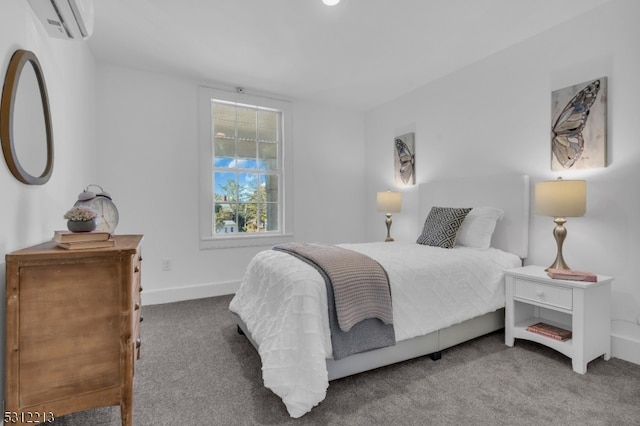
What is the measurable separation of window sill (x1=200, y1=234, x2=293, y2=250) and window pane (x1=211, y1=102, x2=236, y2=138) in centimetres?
132

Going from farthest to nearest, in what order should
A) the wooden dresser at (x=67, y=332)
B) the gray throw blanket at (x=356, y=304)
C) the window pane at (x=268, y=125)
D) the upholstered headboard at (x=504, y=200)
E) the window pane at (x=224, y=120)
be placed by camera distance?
the window pane at (x=268, y=125), the window pane at (x=224, y=120), the upholstered headboard at (x=504, y=200), the gray throw blanket at (x=356, y=304), the wooden dresser at (x=67, y=332)

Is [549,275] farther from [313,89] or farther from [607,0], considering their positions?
[313,89]

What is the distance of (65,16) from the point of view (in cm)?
165

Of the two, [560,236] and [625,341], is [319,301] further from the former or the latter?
[625,341]

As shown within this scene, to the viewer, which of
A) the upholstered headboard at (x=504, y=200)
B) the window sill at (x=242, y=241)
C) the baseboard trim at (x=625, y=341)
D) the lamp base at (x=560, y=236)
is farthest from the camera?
the window sill at (x=242, y=241)

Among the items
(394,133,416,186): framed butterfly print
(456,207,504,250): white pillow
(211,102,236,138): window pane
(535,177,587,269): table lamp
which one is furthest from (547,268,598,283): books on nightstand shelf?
(211,102,236,138): window pane

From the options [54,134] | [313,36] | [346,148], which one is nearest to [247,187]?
[346,148]

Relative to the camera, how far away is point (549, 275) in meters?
2.17

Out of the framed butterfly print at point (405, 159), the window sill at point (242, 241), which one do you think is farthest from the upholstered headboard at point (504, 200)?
the window sill at point (242, 241)

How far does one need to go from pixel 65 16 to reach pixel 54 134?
721 mm

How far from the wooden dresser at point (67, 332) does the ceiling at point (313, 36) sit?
2015 millimetres

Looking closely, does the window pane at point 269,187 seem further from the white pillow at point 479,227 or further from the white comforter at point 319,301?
the white pillow at point 479,227

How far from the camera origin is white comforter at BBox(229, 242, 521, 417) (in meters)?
1.58

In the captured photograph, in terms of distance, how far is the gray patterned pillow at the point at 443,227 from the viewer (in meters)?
2.79
